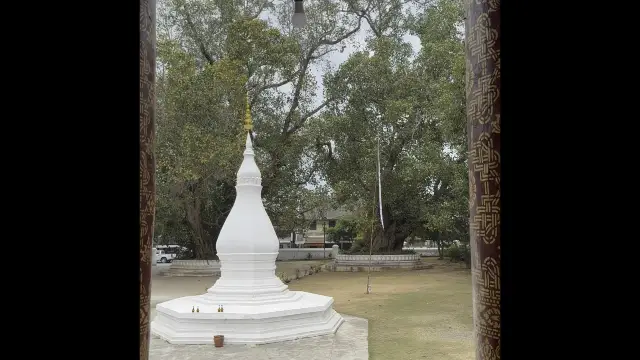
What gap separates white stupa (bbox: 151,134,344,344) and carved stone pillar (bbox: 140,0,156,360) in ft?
20.5

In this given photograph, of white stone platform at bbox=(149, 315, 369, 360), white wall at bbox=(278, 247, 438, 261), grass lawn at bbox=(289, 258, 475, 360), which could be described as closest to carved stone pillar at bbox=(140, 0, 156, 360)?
white stone platform at bbox=(149, 315, 369, 360)

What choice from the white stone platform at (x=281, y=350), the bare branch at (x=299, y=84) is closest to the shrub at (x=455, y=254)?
the bare branch at (x=299, y=84)

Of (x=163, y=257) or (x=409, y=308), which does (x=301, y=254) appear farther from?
(x=409, y=308)

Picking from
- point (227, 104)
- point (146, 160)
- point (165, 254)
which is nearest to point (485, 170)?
point (146, 160)

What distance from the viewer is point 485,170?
2301 mm

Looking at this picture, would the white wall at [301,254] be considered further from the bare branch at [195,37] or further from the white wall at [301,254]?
the bare branch at [195,37]

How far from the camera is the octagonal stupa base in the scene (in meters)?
8.31

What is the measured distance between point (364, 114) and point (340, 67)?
2.11 m

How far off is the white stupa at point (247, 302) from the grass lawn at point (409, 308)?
119 cm

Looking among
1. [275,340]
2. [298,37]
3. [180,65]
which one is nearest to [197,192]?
[180,65]

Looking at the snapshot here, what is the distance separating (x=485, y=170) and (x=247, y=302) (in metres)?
7.04

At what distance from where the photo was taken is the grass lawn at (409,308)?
837cm

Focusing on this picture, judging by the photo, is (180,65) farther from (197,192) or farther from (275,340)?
(275,340)

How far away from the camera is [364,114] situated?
70.0 ft
